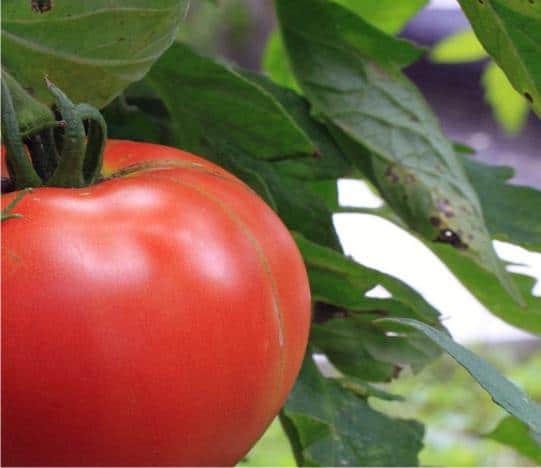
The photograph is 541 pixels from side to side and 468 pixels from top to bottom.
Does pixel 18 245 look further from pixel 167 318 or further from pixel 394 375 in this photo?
pixel 394 375

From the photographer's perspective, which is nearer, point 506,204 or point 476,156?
point 506,204

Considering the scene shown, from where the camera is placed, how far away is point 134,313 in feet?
1.03

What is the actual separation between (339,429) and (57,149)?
212 millimetres

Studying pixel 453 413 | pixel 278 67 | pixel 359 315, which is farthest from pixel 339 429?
pixel 453 413

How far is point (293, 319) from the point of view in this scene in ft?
1.17

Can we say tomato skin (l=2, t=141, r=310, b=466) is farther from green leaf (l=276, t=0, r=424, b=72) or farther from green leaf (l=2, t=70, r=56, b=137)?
green leaf (l=276, t=0, r=424, b=72)

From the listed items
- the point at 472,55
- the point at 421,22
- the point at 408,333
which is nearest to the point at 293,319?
the point at 408,333

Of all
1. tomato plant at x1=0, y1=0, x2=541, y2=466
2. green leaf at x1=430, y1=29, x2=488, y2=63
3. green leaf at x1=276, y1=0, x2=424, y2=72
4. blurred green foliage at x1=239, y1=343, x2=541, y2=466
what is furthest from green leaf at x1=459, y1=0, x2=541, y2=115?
blurred green foliage at x1=239, y1=343, x2=541, y2=466

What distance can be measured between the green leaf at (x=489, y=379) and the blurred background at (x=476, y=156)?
1.07 ft

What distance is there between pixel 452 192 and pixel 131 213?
0.61 feet

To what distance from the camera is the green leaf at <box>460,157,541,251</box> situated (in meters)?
0.52

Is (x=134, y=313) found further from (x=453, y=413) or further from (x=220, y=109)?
(x=453, y=413)

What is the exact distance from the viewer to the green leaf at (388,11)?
650mm

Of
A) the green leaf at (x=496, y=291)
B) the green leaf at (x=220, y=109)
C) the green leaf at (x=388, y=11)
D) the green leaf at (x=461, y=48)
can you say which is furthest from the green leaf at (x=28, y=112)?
the green leaf at (x=461, y=48)
